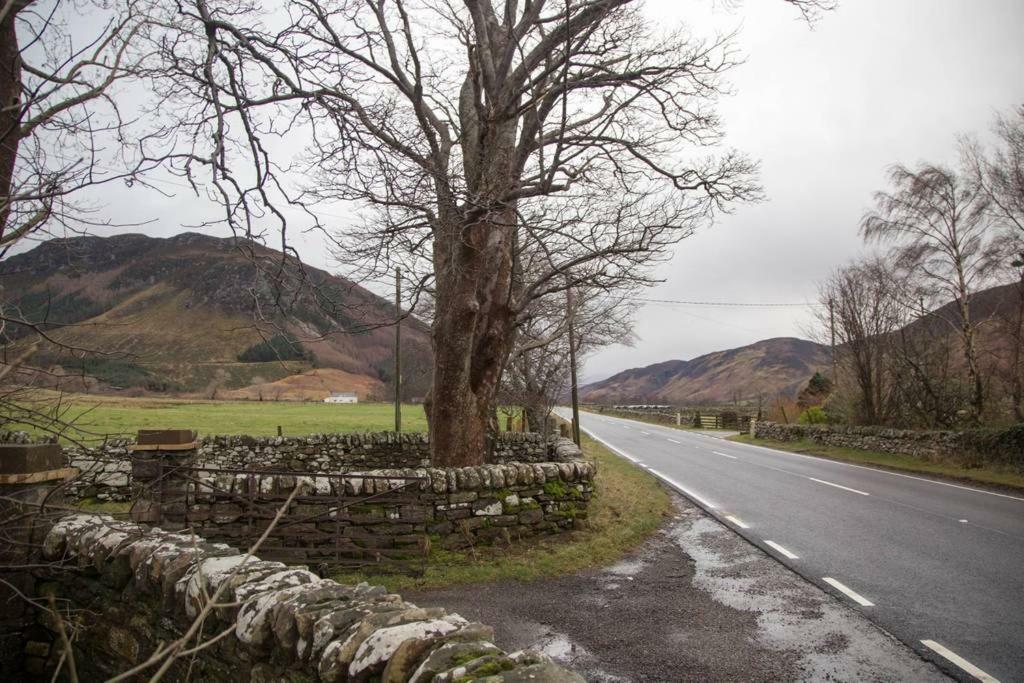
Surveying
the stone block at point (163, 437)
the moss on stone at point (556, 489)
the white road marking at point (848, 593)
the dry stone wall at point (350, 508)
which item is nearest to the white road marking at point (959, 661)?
the white road marking at point (848, 593)

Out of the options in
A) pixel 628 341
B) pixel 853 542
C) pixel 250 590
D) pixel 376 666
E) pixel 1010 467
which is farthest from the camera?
pixel 628 341

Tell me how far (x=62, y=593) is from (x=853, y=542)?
988 centimetres

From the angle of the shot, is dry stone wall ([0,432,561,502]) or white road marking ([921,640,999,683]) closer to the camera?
white road marking ([921,640,999,683])

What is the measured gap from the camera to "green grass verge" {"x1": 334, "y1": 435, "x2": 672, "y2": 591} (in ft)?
25.8

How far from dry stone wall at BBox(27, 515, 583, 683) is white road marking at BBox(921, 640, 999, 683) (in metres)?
4.15

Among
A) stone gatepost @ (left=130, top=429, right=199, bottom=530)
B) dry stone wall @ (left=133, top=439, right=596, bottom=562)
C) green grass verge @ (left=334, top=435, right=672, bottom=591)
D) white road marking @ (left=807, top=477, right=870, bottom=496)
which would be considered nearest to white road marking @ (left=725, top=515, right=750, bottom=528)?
green grass verge @ (left=334, top=435, right=672, bottom=591)

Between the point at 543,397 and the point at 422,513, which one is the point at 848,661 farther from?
the point at 543,397

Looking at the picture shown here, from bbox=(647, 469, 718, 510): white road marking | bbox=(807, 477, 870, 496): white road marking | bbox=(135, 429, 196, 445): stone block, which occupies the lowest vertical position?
bbox=(647, 469, 718, 510): white road marking

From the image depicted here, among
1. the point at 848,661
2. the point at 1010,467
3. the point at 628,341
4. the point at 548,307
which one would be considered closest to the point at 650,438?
the point at 628,341

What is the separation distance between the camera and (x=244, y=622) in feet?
11.3

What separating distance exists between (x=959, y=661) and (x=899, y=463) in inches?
680

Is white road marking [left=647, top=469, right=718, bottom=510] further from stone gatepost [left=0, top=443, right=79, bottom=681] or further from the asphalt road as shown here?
stone gatepost [left=0, top=443, right=79, bottom=681]

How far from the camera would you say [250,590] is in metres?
3.71

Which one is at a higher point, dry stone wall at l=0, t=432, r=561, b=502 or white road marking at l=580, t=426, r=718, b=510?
dry stone wall at l=0, t=432, r=561, b=502
